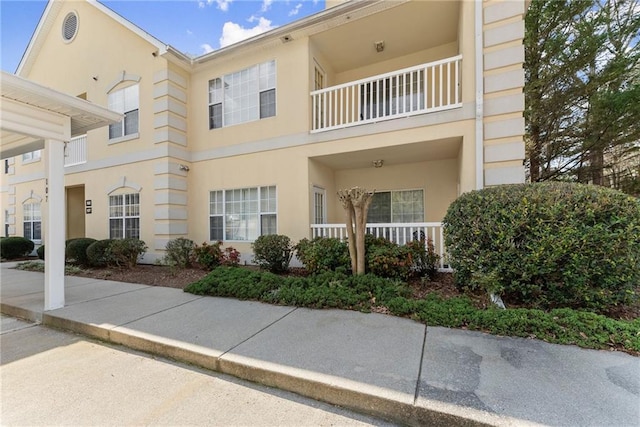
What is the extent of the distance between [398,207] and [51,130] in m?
8.39

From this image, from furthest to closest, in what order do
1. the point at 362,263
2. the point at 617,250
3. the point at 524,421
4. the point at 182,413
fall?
1. the point at 362,263
2. the point at 617,250
3. the point at 182,413
4. the point at 524,421

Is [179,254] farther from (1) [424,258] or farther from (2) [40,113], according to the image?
(1) [424,258]

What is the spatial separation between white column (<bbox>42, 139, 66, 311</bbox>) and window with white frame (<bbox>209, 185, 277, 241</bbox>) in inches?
172

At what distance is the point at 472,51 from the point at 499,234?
171 inches

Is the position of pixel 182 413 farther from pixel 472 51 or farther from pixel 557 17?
pixel 557 17

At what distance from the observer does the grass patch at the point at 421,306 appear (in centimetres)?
328

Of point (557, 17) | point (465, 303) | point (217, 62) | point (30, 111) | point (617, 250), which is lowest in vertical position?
point (465, 303)

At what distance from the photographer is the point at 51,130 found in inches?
189

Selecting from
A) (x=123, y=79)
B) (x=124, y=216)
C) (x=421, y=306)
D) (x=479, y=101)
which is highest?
(x=123, y=79)

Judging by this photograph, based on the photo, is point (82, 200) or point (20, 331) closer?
point (20, 331)

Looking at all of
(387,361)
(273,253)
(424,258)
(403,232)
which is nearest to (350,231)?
(424,258)

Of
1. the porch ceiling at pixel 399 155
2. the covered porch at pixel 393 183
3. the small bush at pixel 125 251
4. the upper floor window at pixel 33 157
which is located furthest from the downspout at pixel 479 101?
the upper floor window at pixel 33 157

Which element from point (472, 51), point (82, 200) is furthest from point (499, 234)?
point (82, 200)

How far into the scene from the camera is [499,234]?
4262 millimetres
